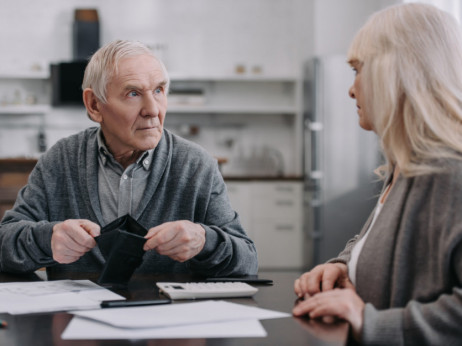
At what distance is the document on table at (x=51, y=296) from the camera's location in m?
1.09

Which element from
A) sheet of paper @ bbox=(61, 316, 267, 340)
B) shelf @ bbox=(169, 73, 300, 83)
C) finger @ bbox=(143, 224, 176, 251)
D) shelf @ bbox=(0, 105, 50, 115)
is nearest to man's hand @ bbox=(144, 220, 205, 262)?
finger @ bbox=(143, 224, 176, 251)

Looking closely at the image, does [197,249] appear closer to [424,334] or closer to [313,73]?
[424,334]

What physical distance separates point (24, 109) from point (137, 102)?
15.0ft

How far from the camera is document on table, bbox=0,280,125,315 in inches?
42.8

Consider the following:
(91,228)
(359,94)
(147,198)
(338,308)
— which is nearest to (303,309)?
(338,308)

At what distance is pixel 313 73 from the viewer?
5.54 metres

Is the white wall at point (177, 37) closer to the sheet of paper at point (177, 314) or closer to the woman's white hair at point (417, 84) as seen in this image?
the woman's white hair at point (417, 84)

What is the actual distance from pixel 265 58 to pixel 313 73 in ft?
3.57

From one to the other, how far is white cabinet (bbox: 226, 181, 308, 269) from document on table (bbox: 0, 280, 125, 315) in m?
4.47

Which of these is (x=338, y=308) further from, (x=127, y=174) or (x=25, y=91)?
(x=25, y=91)

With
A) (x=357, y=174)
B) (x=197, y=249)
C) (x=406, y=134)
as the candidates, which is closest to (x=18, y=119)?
(x=357, y=174)

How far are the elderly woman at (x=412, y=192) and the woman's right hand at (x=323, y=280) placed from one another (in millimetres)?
104

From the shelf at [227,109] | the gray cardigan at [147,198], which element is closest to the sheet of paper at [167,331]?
the gray cardigan at [147,198]

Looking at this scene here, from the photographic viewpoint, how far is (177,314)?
1005 mm
